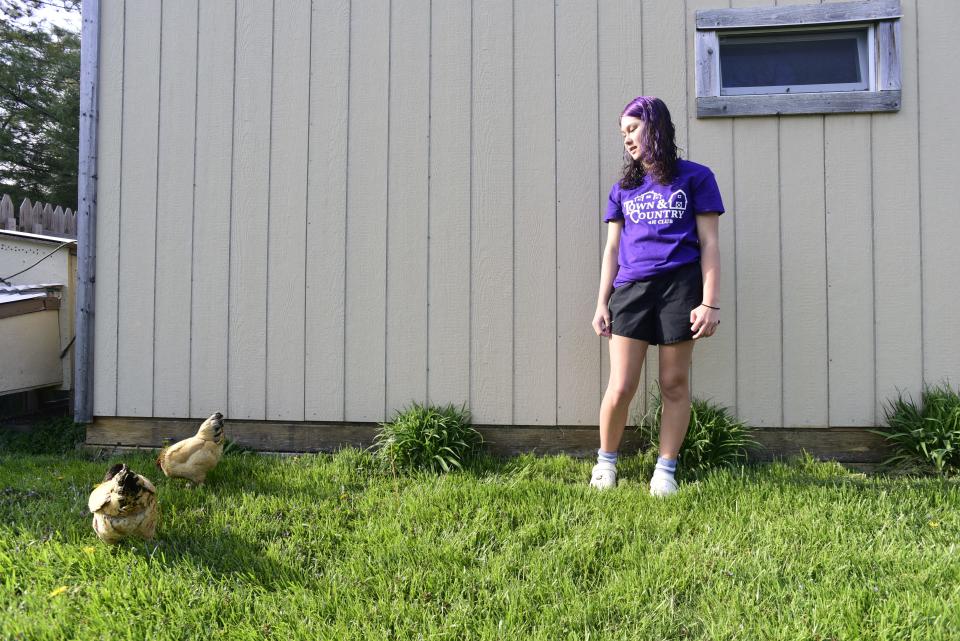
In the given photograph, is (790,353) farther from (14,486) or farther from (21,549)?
(14,486)

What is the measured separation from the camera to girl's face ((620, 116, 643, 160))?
2.21 meters

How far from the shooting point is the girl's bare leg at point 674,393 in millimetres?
2176

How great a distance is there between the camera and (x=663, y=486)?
214 centimetres

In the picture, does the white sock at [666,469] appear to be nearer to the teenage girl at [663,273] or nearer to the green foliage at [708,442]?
the teenage girl at [663,273]

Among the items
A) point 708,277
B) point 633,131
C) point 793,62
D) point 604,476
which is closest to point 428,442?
point 604,476

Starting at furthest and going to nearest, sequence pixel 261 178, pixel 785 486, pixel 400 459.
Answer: pixel 261 178 → pixel 400 459 → pixel 785 486

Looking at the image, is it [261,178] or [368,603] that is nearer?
[368,603]

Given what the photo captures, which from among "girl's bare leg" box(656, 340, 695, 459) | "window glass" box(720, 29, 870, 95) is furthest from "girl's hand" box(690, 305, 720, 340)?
"window glass" box(720, 29, 870, 95)

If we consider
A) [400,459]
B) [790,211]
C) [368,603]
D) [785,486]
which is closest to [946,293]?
[790,211]

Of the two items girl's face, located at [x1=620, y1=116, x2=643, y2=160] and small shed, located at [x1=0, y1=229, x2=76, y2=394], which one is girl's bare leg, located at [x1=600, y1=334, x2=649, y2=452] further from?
small shed, located at [x1=0, y1=229, x2=76, y2=394]

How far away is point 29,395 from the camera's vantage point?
3.48 metres

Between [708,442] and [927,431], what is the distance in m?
1.07

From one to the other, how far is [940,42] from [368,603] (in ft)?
12.3

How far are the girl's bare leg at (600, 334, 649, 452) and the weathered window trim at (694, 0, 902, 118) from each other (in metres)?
1.42
